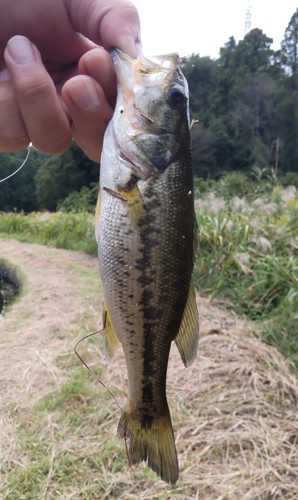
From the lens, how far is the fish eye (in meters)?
1.39

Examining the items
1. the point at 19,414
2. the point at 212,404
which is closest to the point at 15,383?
the point at 19,414

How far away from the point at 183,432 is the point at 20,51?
2845 millimetres

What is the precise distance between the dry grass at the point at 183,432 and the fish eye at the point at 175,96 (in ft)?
7.93

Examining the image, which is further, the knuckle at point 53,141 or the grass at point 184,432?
the grass at point 184,432

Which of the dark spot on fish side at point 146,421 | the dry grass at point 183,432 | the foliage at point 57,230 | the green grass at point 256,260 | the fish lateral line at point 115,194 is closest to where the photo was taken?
the fish lateral line at point 115,194

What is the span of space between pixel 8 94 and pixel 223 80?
123 feet

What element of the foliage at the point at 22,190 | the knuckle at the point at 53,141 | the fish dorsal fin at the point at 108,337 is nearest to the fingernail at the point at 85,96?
the knuckle at the point at 53,141

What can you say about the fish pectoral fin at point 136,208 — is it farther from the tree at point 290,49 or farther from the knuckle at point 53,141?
the tree at point 290,49

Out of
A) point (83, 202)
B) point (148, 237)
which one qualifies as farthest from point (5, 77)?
point (83, 202)

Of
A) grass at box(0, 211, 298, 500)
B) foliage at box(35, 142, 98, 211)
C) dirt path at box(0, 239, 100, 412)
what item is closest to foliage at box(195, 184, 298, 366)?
grass at box(0, 211, 298, 500)

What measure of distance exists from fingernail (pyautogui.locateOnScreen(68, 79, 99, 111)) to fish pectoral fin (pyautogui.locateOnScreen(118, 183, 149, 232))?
1.17 ft

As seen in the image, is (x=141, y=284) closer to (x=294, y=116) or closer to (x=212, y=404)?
(x=212, y=404)

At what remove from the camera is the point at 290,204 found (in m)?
6.56

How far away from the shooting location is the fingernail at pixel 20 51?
1.38 metres
